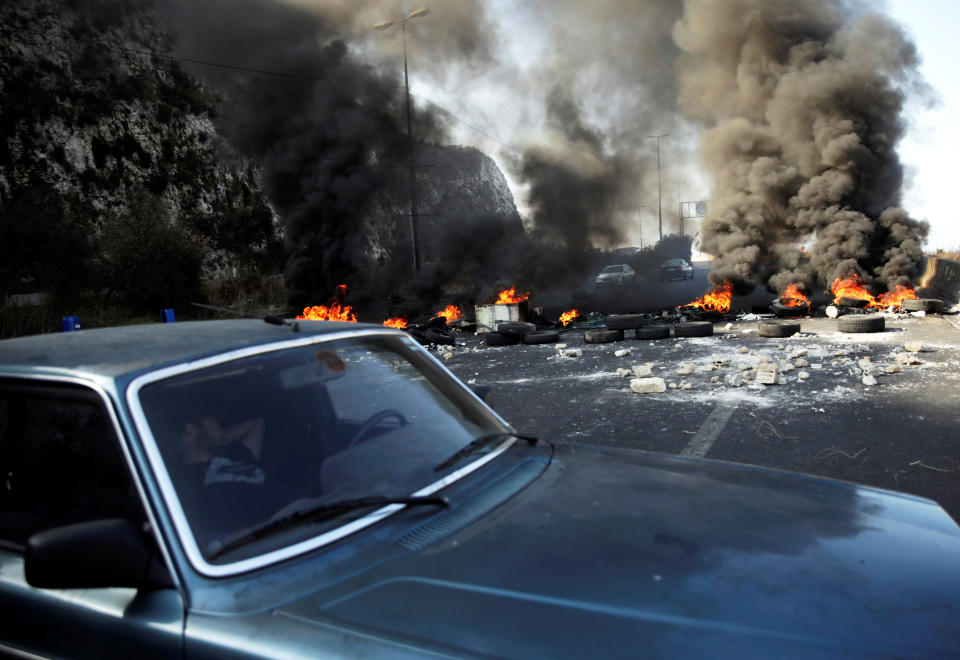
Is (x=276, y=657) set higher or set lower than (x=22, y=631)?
higher

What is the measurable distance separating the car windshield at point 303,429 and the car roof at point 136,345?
85mm

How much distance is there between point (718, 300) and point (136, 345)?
1957 cm

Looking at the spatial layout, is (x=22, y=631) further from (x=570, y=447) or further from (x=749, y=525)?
(x=749, y=525)

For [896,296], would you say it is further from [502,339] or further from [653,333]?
[502,339]

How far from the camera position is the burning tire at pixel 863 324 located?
42.2 feet

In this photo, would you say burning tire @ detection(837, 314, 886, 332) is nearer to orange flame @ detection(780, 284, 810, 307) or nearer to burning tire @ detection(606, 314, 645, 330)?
burning tire @ detection(606, 314, 645, 330)

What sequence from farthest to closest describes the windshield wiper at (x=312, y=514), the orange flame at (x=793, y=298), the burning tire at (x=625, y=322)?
the orange flame at (x=793, y=298), the burning tire at (x=625, y=322), the windshield wiper at (x=312, y=514)

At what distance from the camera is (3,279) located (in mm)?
19078

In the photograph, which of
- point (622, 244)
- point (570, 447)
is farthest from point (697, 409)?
point (622, 244)

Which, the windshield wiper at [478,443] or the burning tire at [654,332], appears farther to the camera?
the burning tire at [654,332]

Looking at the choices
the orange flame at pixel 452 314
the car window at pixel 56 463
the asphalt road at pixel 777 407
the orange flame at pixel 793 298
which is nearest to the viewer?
the car window at pixel 56 463

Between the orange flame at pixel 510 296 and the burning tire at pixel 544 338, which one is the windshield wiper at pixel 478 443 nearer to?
the burning tire at pixel 544 338

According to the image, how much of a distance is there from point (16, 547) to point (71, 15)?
48.0 metres

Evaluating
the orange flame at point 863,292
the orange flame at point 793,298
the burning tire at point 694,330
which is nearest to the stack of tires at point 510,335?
the burning tire at point 694,330
